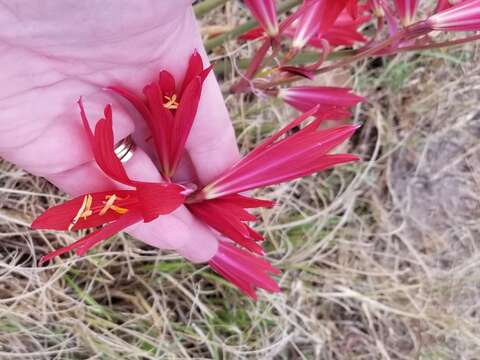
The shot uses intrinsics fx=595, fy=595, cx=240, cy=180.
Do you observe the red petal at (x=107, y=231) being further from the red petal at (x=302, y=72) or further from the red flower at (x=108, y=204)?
the red petal at (x=302, y=72)

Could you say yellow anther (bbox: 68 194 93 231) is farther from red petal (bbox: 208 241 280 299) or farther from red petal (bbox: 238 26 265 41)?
red petal (bbox: 238 26 265 41)

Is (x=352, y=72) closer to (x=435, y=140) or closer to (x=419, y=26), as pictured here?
(x=435, y=140)

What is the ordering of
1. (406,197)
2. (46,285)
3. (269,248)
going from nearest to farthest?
(46,285) → (269,248) → (406,197)

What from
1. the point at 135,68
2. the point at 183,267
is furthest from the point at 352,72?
the point at 135,68

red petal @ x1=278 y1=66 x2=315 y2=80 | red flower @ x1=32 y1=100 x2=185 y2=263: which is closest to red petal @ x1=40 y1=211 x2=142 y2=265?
red flower @ x1=32 y1=100 x2=185 y2=263

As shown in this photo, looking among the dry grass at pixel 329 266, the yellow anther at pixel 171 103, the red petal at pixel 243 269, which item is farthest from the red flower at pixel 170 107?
the dry grass at pixel 329 266
